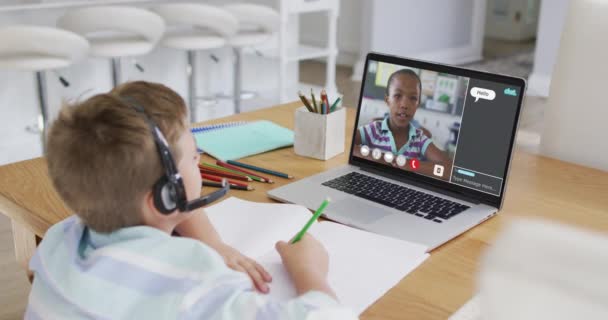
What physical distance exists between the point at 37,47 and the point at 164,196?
2.24m

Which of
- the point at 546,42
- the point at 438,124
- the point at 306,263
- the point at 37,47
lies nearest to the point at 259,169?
the point at 438,124

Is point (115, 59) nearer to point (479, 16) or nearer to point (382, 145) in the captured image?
point (382, 145)

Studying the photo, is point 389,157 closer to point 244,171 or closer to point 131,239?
point 244,171

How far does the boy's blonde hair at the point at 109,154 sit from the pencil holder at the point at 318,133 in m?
0.61

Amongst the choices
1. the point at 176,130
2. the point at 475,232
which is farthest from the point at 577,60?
the point at 176,130

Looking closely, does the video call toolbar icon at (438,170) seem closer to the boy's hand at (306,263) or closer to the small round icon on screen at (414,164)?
the small round icon on screen at (414,164)

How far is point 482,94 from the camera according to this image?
1136 millimetres

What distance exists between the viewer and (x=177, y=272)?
0.72 m

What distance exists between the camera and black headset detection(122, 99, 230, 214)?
0.74m

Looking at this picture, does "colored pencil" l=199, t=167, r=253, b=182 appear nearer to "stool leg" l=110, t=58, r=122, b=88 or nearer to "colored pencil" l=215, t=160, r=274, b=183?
"colored pencil" l=215, t=160, r=274, b=183

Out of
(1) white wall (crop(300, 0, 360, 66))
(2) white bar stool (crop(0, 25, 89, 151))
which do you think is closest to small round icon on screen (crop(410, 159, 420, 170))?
(2) white bar stool (crop(0, 25, 89, 151))

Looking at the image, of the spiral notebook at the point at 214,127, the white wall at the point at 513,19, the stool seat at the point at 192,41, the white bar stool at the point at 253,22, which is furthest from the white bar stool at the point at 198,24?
the white wall at the point at 513,19

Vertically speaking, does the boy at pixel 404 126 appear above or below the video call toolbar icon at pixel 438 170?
above

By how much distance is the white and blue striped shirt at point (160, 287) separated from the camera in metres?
0.71
